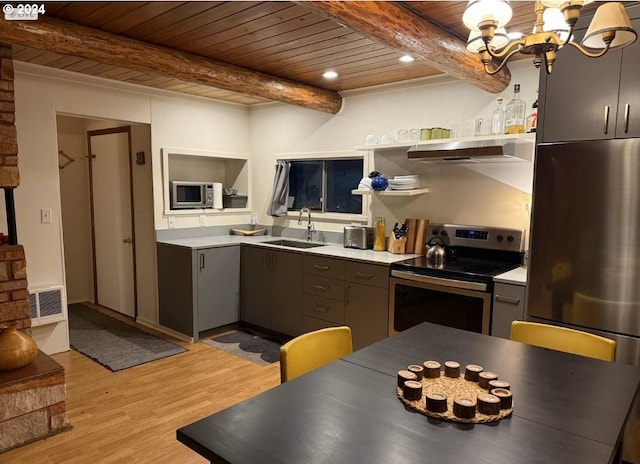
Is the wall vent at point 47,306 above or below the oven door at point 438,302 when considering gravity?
below

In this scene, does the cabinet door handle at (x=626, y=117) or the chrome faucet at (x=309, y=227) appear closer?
the cabinet door handle at (x=626, y=117)

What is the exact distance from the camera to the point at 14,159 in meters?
3.07

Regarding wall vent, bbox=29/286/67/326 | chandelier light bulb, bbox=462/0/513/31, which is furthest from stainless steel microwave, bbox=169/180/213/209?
chandelier light bulb, bbox=462/0/513/31

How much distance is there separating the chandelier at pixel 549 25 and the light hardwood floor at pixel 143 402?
2.39 metres

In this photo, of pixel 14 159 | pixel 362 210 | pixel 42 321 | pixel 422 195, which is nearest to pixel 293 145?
pixel 362 210

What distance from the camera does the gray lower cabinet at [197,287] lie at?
401cm

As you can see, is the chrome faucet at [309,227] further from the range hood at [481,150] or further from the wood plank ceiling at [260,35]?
the range hood at [481,150]

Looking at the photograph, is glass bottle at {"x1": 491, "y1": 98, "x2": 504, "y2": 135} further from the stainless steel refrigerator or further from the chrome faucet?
the chrome faucet

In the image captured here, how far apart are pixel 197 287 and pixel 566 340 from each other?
302cm

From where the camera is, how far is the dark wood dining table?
1069mm

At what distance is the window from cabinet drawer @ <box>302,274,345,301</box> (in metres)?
0.89

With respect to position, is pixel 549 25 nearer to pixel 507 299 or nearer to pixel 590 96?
pixel 590 96

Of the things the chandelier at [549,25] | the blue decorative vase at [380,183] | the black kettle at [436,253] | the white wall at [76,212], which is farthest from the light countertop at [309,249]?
the chandelier at [549,25]

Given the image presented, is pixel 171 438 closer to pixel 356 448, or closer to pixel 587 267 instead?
pixel 356 448
